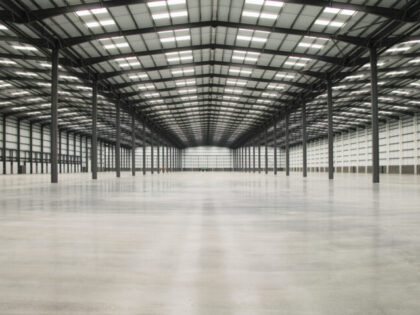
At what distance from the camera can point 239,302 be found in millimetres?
2031

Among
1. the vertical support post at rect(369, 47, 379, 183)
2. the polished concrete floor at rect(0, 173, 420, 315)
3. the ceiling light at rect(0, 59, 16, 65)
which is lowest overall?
the polished concrete floor at rect(0, 173, 420, 315)

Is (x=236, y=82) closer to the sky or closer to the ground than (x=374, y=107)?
closer to the sky

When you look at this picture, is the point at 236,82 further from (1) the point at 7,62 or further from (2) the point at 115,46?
(1) the point at 7,62

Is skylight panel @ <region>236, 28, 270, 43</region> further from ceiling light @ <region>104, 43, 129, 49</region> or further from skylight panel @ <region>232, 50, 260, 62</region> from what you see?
ceiling light @ <region>104, 43, 129, 49</region>

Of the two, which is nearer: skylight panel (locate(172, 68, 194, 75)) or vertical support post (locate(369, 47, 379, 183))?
vertical support post (locate(369, 47, 379, 183))

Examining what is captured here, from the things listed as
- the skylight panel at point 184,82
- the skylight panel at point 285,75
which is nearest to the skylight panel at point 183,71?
the skylight panel at point 184,82

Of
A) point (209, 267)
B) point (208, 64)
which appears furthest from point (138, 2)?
point (209, 267)

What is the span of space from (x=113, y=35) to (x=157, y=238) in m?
22.5

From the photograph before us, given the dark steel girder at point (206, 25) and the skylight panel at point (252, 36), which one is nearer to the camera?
the dark steel girder at point (206, 25)

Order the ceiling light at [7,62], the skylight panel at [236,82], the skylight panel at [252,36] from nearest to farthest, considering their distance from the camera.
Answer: the skylight panel at [252,36], the ceiling light at [7,62], the skylight panel at [236,82]

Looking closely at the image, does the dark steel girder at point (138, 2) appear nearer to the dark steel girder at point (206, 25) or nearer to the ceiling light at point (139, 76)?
the dark steel girder at point (206, 25)

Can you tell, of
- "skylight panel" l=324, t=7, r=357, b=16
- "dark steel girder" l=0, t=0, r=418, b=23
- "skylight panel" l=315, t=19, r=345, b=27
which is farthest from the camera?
"skylight panel" l=315, t=19, r=345, b=27

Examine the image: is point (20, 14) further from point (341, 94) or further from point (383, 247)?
point (341, 94)

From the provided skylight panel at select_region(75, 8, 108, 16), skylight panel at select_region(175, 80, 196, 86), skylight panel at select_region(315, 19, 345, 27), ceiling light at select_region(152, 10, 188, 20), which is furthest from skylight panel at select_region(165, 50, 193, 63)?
skylight panel at select_region(315, 19, 345, 27)
